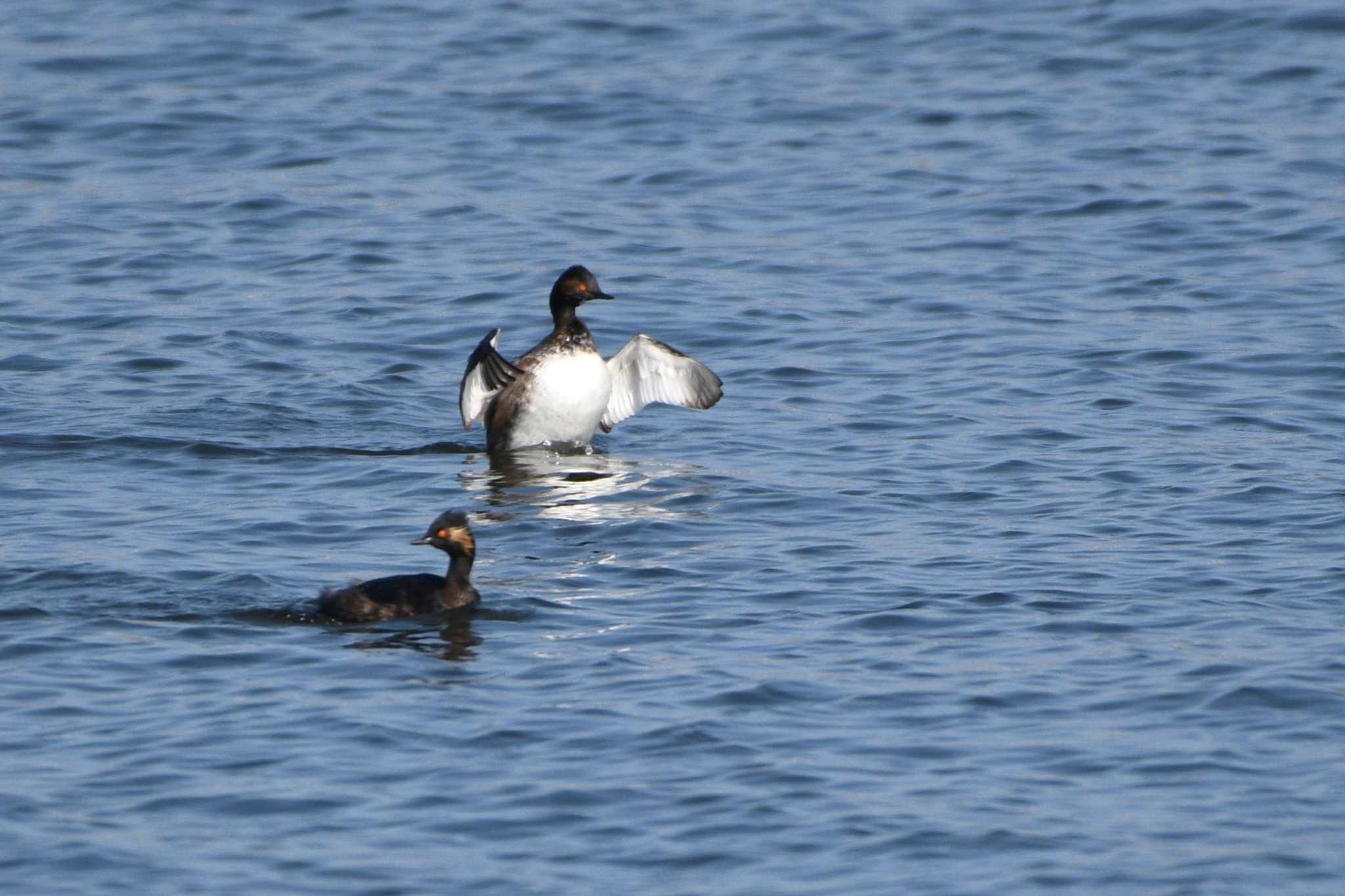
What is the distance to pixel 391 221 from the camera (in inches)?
821

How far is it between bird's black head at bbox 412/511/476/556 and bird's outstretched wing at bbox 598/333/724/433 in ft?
13.6

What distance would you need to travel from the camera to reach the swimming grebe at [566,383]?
587 inches

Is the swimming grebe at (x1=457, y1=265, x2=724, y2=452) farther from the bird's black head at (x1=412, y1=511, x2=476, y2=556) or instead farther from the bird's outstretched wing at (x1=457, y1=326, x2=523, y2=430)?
the bird's black head at (x1=412, y1=511, x2=476, y2=556)

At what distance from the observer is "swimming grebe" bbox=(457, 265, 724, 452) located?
14.9 meters

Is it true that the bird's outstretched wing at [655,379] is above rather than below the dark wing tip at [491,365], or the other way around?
below

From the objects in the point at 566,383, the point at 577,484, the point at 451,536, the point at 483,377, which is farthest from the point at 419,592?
the point at 566,383

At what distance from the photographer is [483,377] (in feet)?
48.2

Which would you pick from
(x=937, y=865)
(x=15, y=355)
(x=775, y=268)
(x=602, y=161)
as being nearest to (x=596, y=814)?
(x=937, y=865)

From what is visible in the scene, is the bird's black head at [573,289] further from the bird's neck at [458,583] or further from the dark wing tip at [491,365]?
the bird's neck at [458,583]

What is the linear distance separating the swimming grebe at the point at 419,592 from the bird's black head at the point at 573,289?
4.30 m

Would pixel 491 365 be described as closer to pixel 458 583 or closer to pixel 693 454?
pixel 693 454

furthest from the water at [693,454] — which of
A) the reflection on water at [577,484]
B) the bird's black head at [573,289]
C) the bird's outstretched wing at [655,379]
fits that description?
the bird's black head at [573,289]

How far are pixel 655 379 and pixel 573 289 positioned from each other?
3.17 ft

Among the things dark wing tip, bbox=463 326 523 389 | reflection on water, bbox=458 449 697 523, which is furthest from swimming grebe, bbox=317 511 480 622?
dark wing tip, bbox=463 326 523 389
